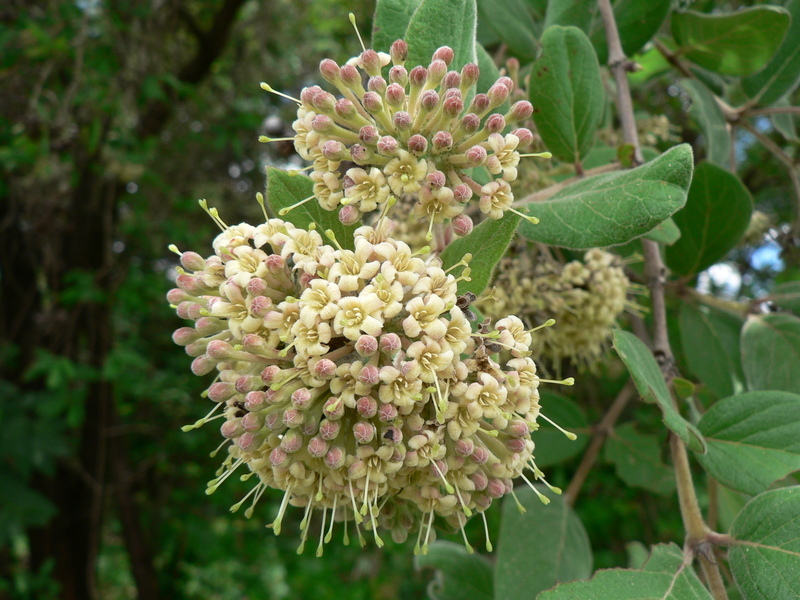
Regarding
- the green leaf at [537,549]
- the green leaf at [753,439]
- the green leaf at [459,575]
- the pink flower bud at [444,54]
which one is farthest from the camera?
the green leaf at [459,575]

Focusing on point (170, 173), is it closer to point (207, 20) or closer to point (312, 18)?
point (207, 20)

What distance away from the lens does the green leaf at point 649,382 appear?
1146mm

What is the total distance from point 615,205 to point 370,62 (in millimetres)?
532

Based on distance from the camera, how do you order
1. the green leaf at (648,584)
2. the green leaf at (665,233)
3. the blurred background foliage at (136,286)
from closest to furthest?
the green leaf at (648,584), the green leaf at (665,233), the blurred background foliage at (136,286)

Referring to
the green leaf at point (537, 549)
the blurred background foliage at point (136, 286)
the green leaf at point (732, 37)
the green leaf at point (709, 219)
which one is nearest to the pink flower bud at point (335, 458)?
the green leaf at point (537, 549)

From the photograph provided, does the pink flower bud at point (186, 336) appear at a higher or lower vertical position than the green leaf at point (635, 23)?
lower

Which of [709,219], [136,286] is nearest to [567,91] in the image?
[709,219]

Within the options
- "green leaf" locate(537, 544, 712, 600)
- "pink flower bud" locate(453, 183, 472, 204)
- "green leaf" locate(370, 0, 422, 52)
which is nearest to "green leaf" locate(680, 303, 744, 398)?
"green leaf" locate(537, 544, 712, 600)

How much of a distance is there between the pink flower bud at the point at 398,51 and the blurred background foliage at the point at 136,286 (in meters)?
2.25

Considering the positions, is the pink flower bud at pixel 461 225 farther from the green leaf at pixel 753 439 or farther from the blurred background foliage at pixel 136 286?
the blurred background foliage at pixel 136 286

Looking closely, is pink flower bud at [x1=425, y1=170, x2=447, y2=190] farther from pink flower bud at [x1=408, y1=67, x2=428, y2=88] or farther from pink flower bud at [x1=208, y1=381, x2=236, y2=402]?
pink flower bud at [x1=208, y1=381, x2=236, y2=402]

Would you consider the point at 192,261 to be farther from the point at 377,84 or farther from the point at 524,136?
the point at 524,136

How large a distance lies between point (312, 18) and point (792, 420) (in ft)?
23.9

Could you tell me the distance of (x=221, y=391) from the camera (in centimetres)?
109
